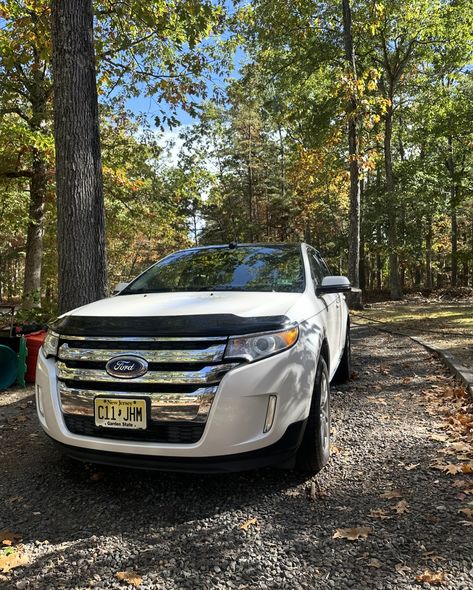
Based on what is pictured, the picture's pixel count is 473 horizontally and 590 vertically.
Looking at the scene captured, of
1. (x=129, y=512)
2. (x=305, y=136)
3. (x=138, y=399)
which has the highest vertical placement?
(x=305, y=136)

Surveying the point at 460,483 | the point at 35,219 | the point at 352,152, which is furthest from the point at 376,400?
the point at 35,219

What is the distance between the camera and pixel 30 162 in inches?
604

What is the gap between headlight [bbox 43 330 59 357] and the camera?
3078 mm

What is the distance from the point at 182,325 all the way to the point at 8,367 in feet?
13.2

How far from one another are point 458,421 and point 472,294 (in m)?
18.8

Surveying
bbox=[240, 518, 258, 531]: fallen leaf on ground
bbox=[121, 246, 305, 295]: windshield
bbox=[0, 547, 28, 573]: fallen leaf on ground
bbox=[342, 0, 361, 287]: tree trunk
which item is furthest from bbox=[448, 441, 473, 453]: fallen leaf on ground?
bbox=[342, 0, 361, 287]: tree trunk

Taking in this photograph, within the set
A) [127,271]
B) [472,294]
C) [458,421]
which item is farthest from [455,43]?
[127,271]

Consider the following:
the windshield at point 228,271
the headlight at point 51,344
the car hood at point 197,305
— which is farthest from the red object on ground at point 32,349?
the headlight at point 51,344

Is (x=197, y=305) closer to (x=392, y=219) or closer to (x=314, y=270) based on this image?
(x=314, y=270)

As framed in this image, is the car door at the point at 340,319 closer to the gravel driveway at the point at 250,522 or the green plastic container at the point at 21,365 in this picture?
the gravel driveway at the point at 250,522

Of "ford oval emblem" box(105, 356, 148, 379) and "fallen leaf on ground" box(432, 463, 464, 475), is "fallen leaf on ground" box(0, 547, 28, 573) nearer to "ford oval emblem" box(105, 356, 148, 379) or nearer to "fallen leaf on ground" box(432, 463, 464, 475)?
"ford oval emblem" box(105, 356, 148, 379)

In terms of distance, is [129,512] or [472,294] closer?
[129,512]

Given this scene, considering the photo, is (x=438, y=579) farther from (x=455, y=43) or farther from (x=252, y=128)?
(x=252, y=128)

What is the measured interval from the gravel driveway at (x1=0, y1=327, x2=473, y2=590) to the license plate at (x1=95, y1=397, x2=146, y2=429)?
546 millimetres
